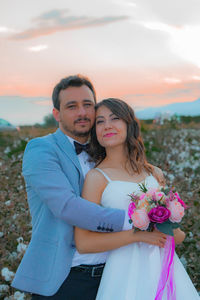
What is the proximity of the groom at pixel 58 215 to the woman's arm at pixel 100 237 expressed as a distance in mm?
71

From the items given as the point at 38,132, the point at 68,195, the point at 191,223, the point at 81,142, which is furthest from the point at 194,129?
the point at 68,195

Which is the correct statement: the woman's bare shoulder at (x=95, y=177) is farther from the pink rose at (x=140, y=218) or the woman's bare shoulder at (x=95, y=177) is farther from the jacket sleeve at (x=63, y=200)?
the pink rose at (x=140, y=218)

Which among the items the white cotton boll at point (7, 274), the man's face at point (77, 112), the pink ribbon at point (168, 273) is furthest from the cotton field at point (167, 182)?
the man's face at point (77, 112)

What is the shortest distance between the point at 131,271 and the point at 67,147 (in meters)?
1.14

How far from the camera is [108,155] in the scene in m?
3.46

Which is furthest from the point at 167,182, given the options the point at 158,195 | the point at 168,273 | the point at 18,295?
the point at 158,195

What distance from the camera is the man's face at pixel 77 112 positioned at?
347 centimetres

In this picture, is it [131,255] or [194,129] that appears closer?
[131,255]

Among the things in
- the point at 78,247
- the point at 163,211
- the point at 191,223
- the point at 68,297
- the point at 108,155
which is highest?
the point at 108,155

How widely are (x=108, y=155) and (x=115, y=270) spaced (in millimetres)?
989

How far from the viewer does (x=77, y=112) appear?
11.4 ft

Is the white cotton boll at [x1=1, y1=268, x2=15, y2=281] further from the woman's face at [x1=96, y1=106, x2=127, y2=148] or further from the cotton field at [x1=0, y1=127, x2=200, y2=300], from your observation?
the woman's face at [x1=96, y1=106, x2=127, y2=148]

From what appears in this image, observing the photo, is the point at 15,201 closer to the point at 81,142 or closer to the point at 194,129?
the point at 81,142

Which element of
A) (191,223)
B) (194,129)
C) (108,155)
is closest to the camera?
(108,155)
